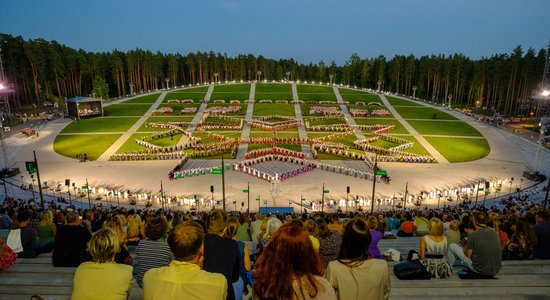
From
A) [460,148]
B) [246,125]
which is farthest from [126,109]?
[460,148]

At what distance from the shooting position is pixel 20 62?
77.7 metres

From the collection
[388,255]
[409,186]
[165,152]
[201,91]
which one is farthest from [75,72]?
Answer: [388,255]

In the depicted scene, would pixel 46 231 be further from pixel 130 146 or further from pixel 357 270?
pixel 130 146

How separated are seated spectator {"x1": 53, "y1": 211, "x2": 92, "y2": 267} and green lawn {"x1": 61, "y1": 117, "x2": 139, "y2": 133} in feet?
169

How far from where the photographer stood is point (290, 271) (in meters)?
3.41

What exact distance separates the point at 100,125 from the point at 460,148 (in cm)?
5189

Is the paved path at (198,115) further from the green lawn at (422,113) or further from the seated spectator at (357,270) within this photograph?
the seated spectator at (357,270)

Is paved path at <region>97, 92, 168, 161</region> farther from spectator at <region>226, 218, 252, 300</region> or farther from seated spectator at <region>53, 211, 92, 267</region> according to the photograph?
spectator at <region>226, 218, 252, 300</region>

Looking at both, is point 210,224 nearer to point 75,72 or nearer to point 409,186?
point 409,186

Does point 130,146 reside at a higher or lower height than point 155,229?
lower

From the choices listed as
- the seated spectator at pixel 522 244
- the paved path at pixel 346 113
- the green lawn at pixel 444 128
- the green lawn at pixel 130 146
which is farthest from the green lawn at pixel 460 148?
the green lawn at pixel 130 146

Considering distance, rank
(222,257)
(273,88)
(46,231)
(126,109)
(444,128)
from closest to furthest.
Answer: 1. (222,257)
2. (46,231)
3. (444,128)
4. (126,109)
5. (273,88)

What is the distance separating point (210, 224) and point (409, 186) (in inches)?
1165

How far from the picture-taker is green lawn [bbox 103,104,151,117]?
67525 millimetres
